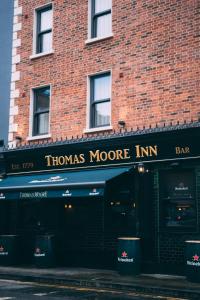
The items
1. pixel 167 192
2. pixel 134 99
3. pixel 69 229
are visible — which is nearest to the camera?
pixel 167 192

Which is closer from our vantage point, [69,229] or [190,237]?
[190,237]

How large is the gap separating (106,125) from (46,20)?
5.03 meters

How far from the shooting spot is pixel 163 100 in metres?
13.4

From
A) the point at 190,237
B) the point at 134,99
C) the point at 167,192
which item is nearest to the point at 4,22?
the point at 134,99

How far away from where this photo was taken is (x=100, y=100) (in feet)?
49.5

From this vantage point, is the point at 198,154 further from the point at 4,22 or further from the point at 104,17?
the point at 4,22

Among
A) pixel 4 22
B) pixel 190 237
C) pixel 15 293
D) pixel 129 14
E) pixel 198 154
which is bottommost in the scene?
pixel 15 293

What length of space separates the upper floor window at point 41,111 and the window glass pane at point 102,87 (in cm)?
208

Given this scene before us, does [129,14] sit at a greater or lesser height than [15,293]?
greater

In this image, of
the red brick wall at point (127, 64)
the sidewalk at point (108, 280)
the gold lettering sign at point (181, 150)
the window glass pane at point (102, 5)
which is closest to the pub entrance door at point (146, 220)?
the sidewalk at point (108, 280)

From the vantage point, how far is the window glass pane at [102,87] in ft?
49.4

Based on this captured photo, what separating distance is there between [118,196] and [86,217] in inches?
53.4

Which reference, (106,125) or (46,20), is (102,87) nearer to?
(106,125)

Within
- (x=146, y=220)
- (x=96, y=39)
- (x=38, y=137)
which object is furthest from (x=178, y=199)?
(x=96, y=39)
